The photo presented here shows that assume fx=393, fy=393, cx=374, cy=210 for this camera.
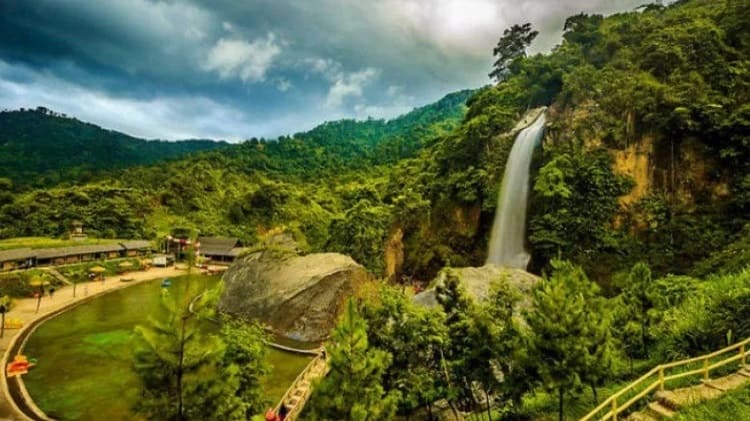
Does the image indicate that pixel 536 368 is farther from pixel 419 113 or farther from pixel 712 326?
pixel 419 113

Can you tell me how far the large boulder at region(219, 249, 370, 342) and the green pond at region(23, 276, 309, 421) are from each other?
3.07m

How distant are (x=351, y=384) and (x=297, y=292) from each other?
19809mm

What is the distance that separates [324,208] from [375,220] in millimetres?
47650

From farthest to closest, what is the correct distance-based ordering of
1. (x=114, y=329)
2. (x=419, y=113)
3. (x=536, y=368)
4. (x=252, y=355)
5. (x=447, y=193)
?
(x=419, y=113)
(x=447, y=193)
(x=114, y=329)
(x=252, y=355)
(x=536, y=368)

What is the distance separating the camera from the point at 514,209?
32.9 metres

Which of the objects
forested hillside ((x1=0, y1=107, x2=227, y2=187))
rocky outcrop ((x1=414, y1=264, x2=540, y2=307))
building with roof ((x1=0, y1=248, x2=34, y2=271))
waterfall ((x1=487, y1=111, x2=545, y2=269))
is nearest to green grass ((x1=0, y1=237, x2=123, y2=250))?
building with roof ((x1=0, y1=248, x2=34, y2=271))

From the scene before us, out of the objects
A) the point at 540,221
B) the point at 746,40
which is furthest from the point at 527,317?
the point at 746,40

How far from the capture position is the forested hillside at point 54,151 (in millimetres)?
110512

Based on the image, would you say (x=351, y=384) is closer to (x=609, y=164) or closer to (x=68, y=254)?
(x=609, y=164)

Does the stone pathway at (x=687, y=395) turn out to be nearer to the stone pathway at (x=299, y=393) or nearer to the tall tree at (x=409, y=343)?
the tall tree at (x=409, y=343)

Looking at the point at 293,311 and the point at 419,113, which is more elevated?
the point at 419,113

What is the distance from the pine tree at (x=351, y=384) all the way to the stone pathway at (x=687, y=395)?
578cm

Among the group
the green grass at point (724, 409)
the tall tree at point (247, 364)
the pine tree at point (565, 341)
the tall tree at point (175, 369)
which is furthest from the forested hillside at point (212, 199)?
the green grass at point (724, 409)

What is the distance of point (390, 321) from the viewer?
12.6m
